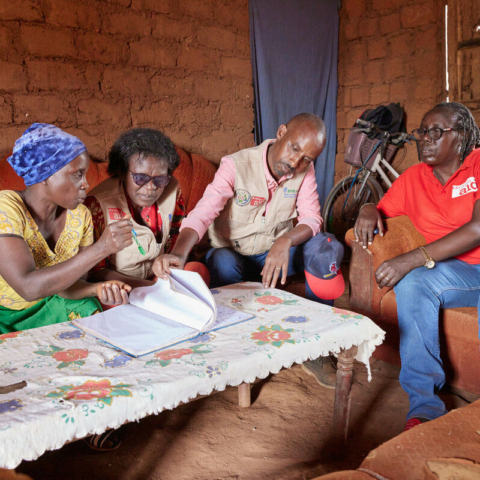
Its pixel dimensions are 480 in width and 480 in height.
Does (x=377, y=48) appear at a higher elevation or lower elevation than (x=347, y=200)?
higher

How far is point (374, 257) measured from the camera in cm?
232

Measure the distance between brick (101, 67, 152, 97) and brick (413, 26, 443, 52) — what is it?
9.44 ft

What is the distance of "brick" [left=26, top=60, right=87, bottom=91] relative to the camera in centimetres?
296

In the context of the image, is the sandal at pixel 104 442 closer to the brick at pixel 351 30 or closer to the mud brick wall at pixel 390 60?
the mud brick wall at pixel 390 60

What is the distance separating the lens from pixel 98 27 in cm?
322

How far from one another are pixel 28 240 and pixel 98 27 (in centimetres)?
216

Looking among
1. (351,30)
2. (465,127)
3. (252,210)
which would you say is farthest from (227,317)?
A: (351,30)

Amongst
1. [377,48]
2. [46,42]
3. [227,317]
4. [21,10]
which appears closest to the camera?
[227,317]

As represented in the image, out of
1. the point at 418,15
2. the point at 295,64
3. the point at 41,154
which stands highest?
the point at 418,15

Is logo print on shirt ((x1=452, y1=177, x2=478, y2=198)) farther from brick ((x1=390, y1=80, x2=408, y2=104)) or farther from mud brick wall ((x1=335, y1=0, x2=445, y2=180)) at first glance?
brick ((x1=390, y1=80, x2=408, y2=104))

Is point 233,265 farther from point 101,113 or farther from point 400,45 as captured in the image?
point 400,45

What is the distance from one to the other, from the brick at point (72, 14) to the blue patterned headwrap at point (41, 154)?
1.76 m

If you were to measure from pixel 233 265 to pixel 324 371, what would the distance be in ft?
2.43

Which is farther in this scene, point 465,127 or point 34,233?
point 465,127
